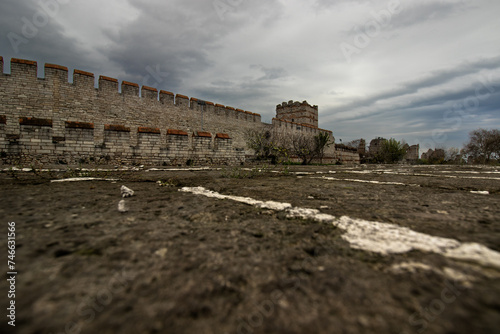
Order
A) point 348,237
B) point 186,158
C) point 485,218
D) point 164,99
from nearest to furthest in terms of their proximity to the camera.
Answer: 1. point 348,237
2. point 485,218
3. point 186,158
4. point 164,99

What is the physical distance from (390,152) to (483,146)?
63.1 feet

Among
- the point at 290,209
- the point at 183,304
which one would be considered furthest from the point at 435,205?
the point at 183,304

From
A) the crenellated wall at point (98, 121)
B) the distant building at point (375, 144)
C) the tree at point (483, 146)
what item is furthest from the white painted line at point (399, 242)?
the tree at point (483, 146)

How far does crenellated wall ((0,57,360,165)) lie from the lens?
6.48 meters

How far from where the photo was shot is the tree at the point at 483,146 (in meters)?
30.2

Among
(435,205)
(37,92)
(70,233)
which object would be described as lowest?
(70,233)

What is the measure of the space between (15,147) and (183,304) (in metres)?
9.22

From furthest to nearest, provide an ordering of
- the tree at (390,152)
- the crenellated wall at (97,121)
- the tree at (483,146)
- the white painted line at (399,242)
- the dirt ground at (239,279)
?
the tree at (483,146) < the tree at (390,152) < the crenellated wall at (97,121) < the white painted line at (399,242) < the dirt ground at (239,279)

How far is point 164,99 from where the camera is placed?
42.6 ft

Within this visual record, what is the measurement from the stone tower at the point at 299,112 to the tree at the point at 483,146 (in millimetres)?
24046

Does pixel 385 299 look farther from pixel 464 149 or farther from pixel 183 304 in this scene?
pixel 464 149

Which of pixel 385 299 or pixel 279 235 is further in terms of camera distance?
pixel 279 235

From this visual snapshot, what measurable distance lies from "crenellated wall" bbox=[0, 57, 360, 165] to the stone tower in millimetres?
21371

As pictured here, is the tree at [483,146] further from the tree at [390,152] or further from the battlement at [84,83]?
the battlement at [84,83]
